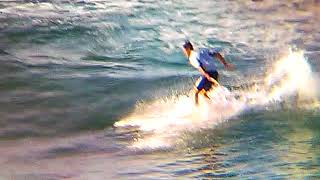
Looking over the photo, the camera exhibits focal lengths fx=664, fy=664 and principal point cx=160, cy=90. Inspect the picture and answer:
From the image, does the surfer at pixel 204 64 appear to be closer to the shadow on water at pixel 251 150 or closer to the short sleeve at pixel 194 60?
the short sleeve at pixel 194 60

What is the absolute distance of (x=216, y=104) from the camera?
7.04 feet

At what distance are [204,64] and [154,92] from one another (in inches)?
7.4

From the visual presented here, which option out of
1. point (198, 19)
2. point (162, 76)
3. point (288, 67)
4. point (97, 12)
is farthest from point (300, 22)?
point (97, 12)

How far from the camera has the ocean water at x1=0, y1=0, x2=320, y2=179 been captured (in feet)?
5.92

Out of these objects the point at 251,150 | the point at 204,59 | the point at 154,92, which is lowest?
the point at 251,150

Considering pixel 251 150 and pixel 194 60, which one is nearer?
pixel 251 150

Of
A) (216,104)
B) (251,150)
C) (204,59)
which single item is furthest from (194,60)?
(251,150)

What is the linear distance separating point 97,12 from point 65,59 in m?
0.21

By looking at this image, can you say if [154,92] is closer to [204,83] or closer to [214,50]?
[204,83]

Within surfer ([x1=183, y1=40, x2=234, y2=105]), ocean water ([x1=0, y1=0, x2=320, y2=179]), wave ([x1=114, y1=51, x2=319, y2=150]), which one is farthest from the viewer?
surfer ([x1=183, y1=40, x2=234, y2=105])

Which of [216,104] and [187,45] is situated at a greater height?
[187,45]

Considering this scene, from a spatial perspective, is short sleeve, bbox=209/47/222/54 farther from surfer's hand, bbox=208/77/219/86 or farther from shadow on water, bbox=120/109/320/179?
shadow on water, bbox=120/109/320/179

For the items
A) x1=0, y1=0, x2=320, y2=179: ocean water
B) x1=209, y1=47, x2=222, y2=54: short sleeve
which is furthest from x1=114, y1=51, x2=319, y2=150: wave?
x1=209, y1=47, x2=222, y2=54: short sleeve

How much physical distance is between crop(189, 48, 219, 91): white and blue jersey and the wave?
0.05m
